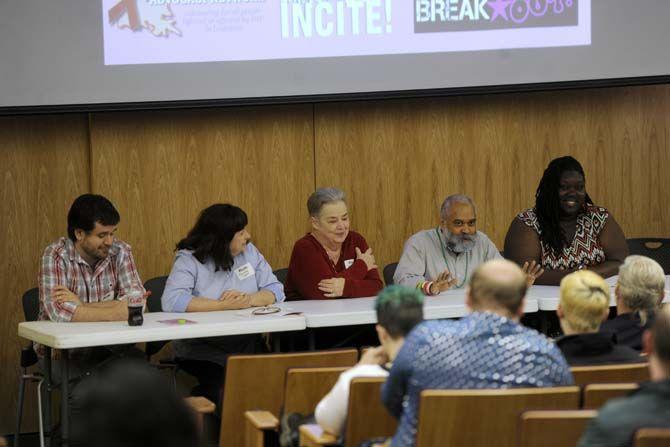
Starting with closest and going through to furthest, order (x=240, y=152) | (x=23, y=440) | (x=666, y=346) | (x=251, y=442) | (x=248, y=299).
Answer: (x=666, y=346), (x=251, y=442), (x=248, y=299), (x=23, y=440), (x=240, y=152)

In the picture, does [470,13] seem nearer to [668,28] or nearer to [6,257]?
[668,28]

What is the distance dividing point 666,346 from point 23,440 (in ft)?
16.9

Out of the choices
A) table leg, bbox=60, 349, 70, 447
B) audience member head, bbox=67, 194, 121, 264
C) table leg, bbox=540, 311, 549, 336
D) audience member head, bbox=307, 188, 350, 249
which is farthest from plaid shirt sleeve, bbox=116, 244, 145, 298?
table leg, bbox=540, 311, 549, 336

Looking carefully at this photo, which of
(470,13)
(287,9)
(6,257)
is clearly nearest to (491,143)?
(470,13)

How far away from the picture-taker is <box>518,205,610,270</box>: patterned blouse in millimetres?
6352

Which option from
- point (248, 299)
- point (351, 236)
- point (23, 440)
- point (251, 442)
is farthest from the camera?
point (23, 440)

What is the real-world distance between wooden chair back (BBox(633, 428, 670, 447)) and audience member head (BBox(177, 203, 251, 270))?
3.29m

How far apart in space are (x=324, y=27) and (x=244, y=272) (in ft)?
6.49

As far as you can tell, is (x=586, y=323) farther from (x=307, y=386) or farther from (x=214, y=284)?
(x=214, y=284)

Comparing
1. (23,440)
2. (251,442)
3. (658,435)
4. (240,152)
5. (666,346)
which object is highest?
(240,152)

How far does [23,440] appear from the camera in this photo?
269 inches

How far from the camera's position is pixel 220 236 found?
5.70m

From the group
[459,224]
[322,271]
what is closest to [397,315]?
[322,271]

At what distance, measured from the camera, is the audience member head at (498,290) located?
11.2 feet
